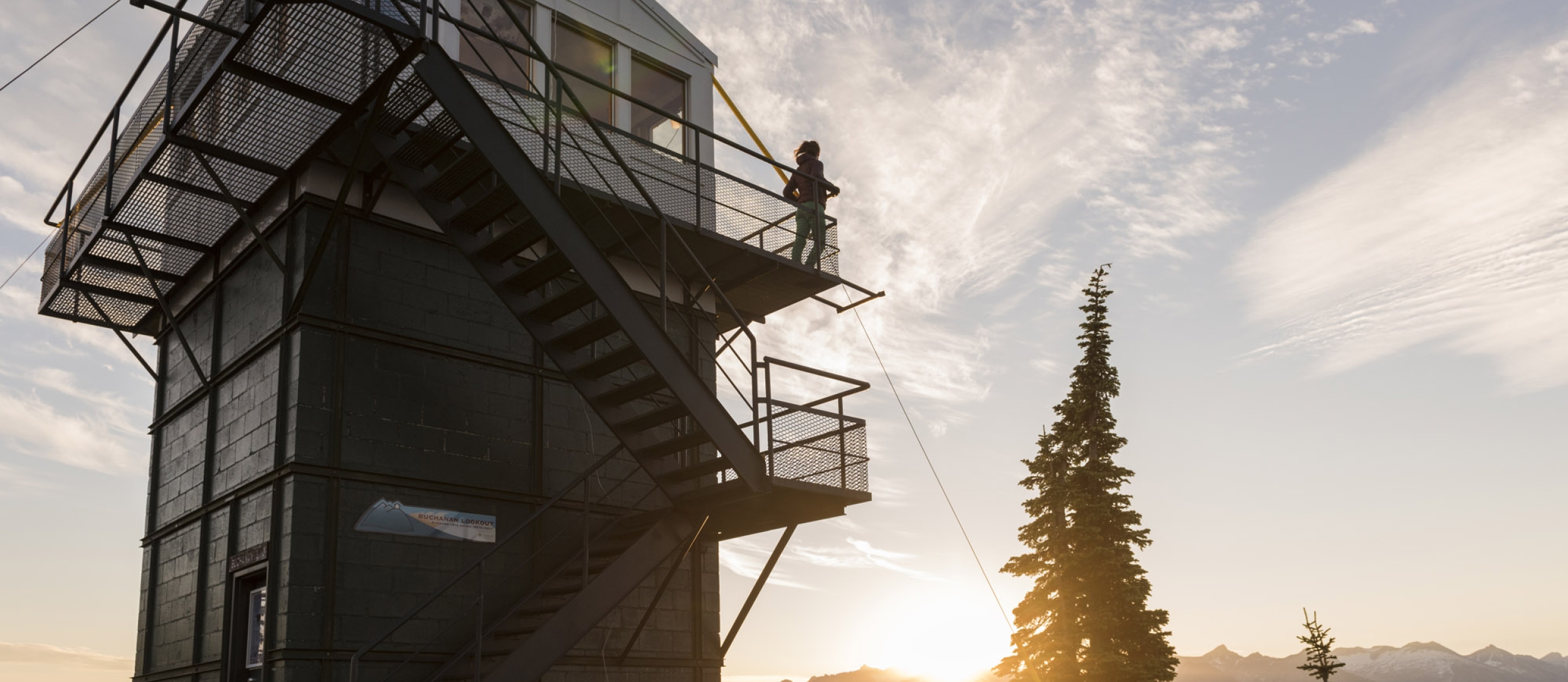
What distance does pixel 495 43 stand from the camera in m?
15.1

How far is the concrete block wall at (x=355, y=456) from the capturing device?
481 inches

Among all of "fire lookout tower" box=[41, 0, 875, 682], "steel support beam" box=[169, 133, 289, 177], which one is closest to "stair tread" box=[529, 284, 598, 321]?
"fire lookout tower" box=[41, 0, 875, 682]

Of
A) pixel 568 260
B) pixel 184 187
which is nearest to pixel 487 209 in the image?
pixel 568 260

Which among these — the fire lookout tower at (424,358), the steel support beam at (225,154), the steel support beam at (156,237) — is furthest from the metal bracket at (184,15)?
the steel support beam at (156,237)

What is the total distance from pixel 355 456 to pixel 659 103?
778cm

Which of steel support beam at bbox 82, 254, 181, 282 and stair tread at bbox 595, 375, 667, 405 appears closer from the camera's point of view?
stair tread at bbox 595, 375, 667, 405

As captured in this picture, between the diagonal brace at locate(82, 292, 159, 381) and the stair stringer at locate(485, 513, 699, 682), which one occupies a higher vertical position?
the diagonal brace at locate(82, 292, 159, 381)

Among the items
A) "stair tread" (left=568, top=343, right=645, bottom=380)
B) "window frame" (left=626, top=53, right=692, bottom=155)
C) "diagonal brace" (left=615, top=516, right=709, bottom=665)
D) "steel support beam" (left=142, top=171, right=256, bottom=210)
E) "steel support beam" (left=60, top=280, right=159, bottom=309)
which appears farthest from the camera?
"window frame" (left=626, top=53, right=692, bottom=155)

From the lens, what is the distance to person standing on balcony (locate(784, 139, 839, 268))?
54.1ft

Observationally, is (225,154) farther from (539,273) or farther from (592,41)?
(592,41)

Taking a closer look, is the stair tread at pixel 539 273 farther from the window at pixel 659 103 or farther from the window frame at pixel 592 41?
the window at pixel 659 103

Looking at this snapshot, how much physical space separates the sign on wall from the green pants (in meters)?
5.79

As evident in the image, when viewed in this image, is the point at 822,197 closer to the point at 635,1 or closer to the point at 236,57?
the point at 635,1

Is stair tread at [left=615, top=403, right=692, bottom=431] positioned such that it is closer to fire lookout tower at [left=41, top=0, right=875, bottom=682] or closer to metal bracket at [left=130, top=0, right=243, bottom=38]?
fire lookout tower at [left=41, top=0, right=875, bottom=682]
